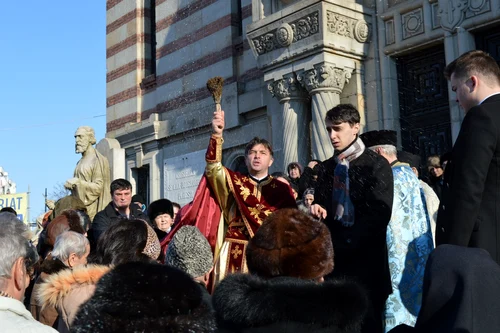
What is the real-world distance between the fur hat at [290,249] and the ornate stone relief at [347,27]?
24.2 ft

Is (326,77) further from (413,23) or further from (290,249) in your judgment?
(290,249)

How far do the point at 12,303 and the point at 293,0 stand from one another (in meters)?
9.10

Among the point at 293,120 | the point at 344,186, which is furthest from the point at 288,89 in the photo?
the point at 344,186

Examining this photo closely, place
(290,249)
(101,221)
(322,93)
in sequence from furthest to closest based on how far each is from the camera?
(322,93) < (101,221) < (290,249)

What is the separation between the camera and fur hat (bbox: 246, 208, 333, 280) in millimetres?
2469

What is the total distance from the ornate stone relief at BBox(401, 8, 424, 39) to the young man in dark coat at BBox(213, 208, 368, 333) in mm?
7423

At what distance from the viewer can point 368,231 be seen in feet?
13.3

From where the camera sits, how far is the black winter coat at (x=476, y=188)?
126 inches

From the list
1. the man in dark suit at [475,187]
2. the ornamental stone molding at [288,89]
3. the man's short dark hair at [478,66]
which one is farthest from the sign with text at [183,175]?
the man in dark suit at [475,187]

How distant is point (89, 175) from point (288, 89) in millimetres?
3560

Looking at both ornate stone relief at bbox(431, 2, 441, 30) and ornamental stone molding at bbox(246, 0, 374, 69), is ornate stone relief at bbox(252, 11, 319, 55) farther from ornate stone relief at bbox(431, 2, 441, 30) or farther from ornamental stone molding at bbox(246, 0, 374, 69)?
ornate stone relief at bbox(431, 2, 441, 30)

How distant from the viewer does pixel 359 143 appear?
4312 mm

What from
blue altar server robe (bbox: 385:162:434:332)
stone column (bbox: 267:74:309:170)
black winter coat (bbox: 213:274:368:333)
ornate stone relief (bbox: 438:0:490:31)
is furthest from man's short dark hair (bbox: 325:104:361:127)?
stone column (bbox: 267:74:309:170)

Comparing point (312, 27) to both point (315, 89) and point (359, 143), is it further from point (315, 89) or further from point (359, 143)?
point (359, 143)
